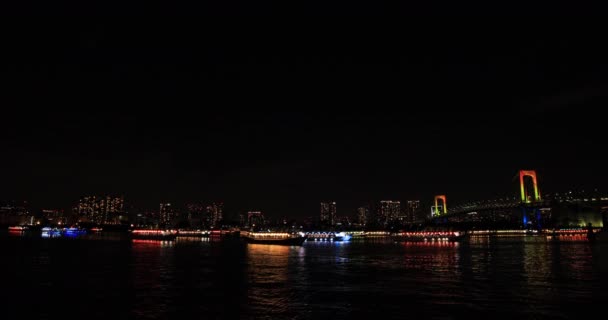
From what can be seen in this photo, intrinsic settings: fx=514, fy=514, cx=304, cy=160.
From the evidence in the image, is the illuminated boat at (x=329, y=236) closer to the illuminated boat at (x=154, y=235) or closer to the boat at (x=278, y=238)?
the illuminated boat at (x=154, y=235)

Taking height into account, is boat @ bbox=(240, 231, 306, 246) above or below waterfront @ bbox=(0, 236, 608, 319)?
above

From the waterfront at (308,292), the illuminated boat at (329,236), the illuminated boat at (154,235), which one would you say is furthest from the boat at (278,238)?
the waterfront at (308,292)

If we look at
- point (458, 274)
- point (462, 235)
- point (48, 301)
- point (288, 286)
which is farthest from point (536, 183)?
point (48, 301)

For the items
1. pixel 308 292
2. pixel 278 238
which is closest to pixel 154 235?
pixel 278 238

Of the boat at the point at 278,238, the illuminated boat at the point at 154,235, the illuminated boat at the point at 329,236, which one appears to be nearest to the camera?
the boat at the point at 278,238

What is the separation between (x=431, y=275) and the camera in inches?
1335

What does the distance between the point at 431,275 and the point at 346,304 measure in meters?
13.2

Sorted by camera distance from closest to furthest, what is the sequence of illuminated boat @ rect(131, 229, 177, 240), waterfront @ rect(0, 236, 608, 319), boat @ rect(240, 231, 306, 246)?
waterfront @ rect(0, 236, 608, 319) → boat @ rect(240, 231, 306, 246) → illuminated boat @ rect(131, 229, 177, 240)

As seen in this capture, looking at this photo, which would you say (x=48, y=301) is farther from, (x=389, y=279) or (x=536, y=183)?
(x=536, y=183)

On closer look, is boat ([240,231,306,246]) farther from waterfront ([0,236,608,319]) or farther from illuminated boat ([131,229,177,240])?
waterfront ([0,236,608,319])

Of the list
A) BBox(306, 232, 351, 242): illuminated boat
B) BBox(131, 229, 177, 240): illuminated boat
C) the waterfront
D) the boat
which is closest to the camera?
the waterfront

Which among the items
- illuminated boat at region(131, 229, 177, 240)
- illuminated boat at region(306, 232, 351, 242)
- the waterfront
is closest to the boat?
illuminated boat at region(131, 229, 177, 240)

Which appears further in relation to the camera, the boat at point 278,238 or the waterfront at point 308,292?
the boat at point 278,238

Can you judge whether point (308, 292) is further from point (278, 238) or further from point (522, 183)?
point (522, 183)
